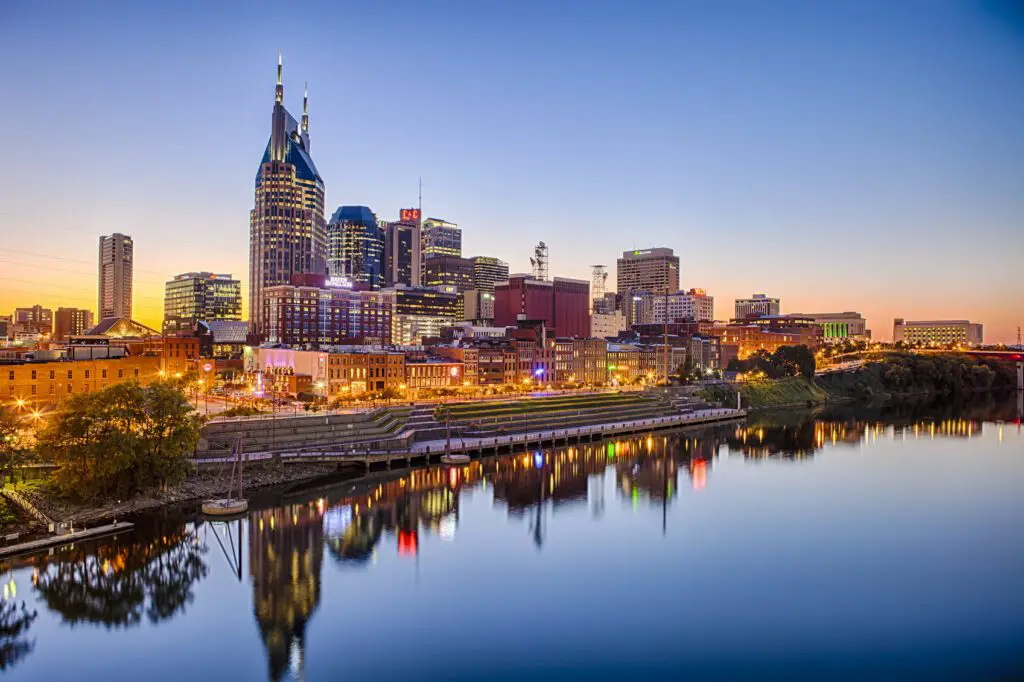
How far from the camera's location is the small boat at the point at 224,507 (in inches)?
1940

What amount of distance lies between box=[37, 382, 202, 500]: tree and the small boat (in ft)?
10.2

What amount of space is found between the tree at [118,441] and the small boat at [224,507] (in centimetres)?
312

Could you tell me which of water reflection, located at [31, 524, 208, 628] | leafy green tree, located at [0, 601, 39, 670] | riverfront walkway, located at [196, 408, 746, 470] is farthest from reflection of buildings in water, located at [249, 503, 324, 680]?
riverfront walkway, located at [196, 408, 746, 470]

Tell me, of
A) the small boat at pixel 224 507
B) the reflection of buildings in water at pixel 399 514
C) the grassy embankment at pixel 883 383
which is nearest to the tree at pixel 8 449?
the small boat at pixel 224 507

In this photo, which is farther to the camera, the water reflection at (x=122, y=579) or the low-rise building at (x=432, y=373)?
the low-rise building at (x=432, y=373)

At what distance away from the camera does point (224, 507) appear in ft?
163

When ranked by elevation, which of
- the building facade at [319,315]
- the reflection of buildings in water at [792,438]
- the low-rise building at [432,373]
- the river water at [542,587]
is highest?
the building facade at [319,315]

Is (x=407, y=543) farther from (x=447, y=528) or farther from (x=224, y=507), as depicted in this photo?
(x=224, y=507)

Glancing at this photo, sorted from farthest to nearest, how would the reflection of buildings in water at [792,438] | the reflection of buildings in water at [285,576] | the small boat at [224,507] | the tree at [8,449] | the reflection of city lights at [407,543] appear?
the reflection of buildings in water at [792,438], the small boat at [224,507], the reflection of city lights at [407,543], the tree at [8,449], the reflection of buildings in water at [285,576]

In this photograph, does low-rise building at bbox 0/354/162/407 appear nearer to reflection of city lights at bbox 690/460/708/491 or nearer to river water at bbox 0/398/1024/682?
river water at bbox 0/398/1024/682

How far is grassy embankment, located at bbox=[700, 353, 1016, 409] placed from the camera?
134 meters

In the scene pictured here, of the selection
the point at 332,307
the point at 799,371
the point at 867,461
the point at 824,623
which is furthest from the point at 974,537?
the point at 332,307

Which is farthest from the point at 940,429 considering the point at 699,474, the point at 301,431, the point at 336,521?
the point at 336,521

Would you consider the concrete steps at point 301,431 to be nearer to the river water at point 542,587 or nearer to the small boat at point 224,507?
the river water at point 542,587
